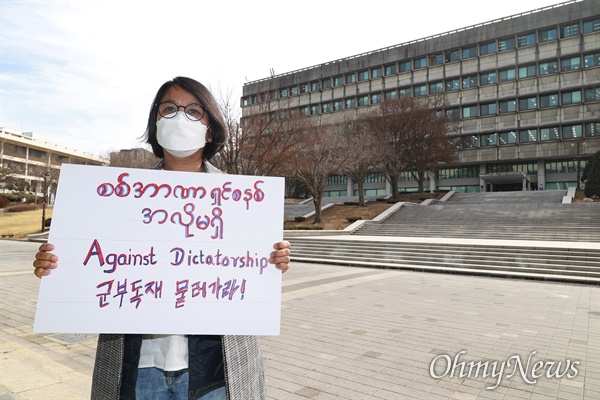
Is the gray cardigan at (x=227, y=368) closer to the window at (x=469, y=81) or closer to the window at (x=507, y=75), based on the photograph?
the window at (x=507, y=75)

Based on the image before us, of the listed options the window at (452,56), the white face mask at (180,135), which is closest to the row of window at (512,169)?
the window at (452,56)

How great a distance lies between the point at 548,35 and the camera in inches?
1941

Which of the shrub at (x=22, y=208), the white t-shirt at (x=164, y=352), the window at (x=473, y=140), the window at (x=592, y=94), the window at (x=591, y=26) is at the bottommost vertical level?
the white t-shirt at (x=164, y=352)

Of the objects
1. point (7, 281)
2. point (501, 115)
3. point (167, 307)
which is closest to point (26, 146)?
point (7, 281)

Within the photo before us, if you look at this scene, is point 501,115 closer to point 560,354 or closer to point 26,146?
point 560,354

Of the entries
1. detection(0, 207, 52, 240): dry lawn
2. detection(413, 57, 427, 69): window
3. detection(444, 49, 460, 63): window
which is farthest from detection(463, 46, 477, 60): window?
detection(0, 207, 52, 240): dry lawn

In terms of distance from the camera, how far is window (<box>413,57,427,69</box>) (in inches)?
2283

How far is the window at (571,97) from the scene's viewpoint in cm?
4703

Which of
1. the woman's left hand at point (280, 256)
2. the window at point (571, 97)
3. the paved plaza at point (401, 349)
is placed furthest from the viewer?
the window at point (571, 97)

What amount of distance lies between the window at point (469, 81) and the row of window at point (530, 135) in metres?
7.49

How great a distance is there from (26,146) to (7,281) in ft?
261

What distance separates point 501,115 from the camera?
5134 cm

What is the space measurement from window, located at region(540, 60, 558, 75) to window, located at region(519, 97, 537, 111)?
142 inches

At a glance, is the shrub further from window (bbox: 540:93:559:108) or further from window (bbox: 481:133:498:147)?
window (bbox: 540:93:559:108)
